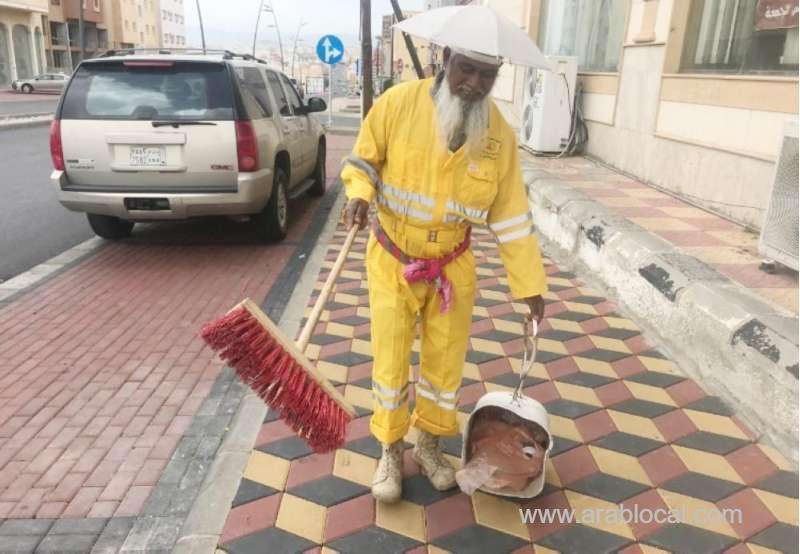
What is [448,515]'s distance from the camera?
257 cm

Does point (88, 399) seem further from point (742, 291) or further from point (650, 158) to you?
point (650, 158)

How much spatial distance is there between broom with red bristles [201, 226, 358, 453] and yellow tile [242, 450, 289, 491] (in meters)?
0.55

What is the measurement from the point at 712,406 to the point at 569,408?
0.76 metres

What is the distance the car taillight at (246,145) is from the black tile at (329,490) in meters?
3.63

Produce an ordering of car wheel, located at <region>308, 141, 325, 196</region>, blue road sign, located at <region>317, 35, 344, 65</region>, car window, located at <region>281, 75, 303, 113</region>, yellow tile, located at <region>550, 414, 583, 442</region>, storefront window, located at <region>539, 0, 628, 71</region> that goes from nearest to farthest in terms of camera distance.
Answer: yellow tile, located at <region>550, 414, 583, 442</region> → car window, located at <region>281, 75, 303, 113</region> → car wheel, located at <region>308, 141, 325, 196</region> → storefront window, located at <region>539, 0, 628, 71</region> → blue road sign, located at <region>317, 35, 344, 65</region>

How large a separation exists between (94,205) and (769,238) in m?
5.36

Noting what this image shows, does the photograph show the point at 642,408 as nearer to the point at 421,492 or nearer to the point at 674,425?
the point at 674,425

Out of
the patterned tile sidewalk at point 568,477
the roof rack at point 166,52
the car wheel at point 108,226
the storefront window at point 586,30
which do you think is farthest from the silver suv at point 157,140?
the storefront window at point 586,30

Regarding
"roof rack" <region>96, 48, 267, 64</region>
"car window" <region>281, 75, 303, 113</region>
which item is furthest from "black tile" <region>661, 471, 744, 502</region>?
"car window" <region>281, 75, 303, 113</region>

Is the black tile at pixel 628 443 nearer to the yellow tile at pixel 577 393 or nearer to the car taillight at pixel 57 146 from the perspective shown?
the yellow tile at pixel 577 393

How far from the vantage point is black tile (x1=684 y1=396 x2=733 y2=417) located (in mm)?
3336

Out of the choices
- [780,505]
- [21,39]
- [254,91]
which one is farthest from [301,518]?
[21,39]

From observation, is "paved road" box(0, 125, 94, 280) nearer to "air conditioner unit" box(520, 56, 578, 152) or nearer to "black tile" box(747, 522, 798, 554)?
"black tile" box(747, 522, 798, 554)

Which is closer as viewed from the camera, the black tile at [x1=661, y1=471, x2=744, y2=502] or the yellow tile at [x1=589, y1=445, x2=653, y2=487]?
the black tile at [x1=661, y1=471, x2=744, y2=502]
